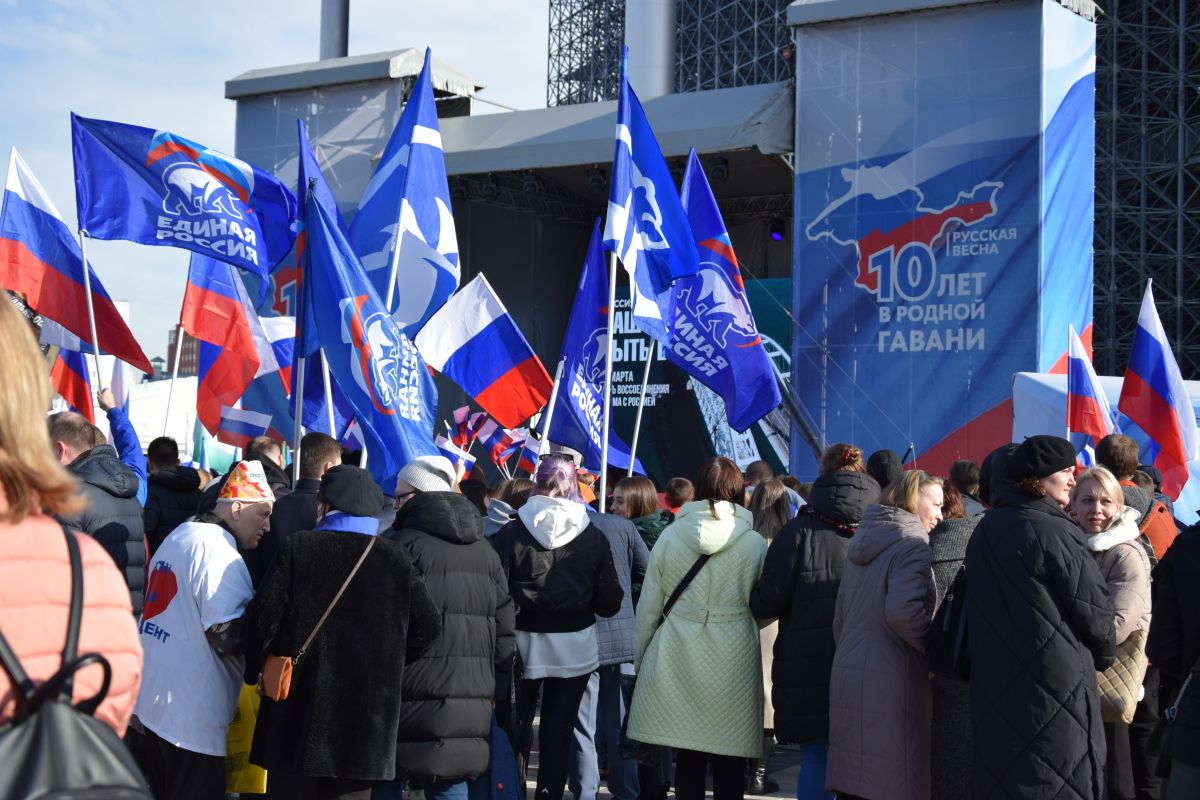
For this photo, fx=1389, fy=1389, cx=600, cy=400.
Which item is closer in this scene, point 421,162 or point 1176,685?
point 1176,685

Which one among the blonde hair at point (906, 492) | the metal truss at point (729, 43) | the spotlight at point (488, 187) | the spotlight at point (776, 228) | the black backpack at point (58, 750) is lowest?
the black backpack at point (58, 750)

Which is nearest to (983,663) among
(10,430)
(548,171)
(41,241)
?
(10,430)

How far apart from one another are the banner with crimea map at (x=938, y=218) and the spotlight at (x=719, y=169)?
6.58ft

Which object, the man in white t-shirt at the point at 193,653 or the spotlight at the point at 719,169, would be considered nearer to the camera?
the man in white t-shirt at the point at 193,653

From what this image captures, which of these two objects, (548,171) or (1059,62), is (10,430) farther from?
(548,171)

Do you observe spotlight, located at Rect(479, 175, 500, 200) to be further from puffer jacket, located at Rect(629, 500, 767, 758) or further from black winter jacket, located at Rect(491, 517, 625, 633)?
puffer jacket, located at Rect(629, 500, 767, 758)

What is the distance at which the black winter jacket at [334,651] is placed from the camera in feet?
13.0

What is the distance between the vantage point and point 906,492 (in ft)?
14.9

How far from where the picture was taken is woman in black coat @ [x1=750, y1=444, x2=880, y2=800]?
485cm

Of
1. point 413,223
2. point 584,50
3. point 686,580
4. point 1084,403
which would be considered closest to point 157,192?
point 413,223

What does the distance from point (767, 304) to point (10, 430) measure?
18383 mm

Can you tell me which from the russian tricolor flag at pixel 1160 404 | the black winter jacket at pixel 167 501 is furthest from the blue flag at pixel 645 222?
the russian tricolor flag at pixel 1160 404

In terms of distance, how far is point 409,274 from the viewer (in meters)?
8.52

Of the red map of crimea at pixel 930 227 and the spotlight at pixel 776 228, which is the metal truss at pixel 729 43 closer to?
the spotlight at pixel 776 228
